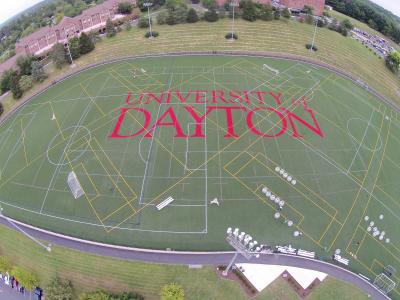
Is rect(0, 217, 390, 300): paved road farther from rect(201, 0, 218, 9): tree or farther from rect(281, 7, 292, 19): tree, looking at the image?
rect(201, 0, 218, 9): tree

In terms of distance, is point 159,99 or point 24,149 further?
point 159,99

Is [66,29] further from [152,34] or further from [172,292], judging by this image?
[172,292]

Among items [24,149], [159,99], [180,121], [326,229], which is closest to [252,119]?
[180,121]

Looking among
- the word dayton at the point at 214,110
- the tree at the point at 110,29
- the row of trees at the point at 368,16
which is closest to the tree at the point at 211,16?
the tree at the point at 110,29

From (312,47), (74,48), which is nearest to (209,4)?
(312,47)

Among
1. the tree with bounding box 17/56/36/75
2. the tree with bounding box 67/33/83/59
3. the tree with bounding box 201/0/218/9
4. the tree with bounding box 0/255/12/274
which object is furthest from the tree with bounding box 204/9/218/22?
the tree with bounding box 0/255/12/274

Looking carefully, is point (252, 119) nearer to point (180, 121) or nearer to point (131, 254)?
point (180, 121)

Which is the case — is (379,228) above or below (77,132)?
below
